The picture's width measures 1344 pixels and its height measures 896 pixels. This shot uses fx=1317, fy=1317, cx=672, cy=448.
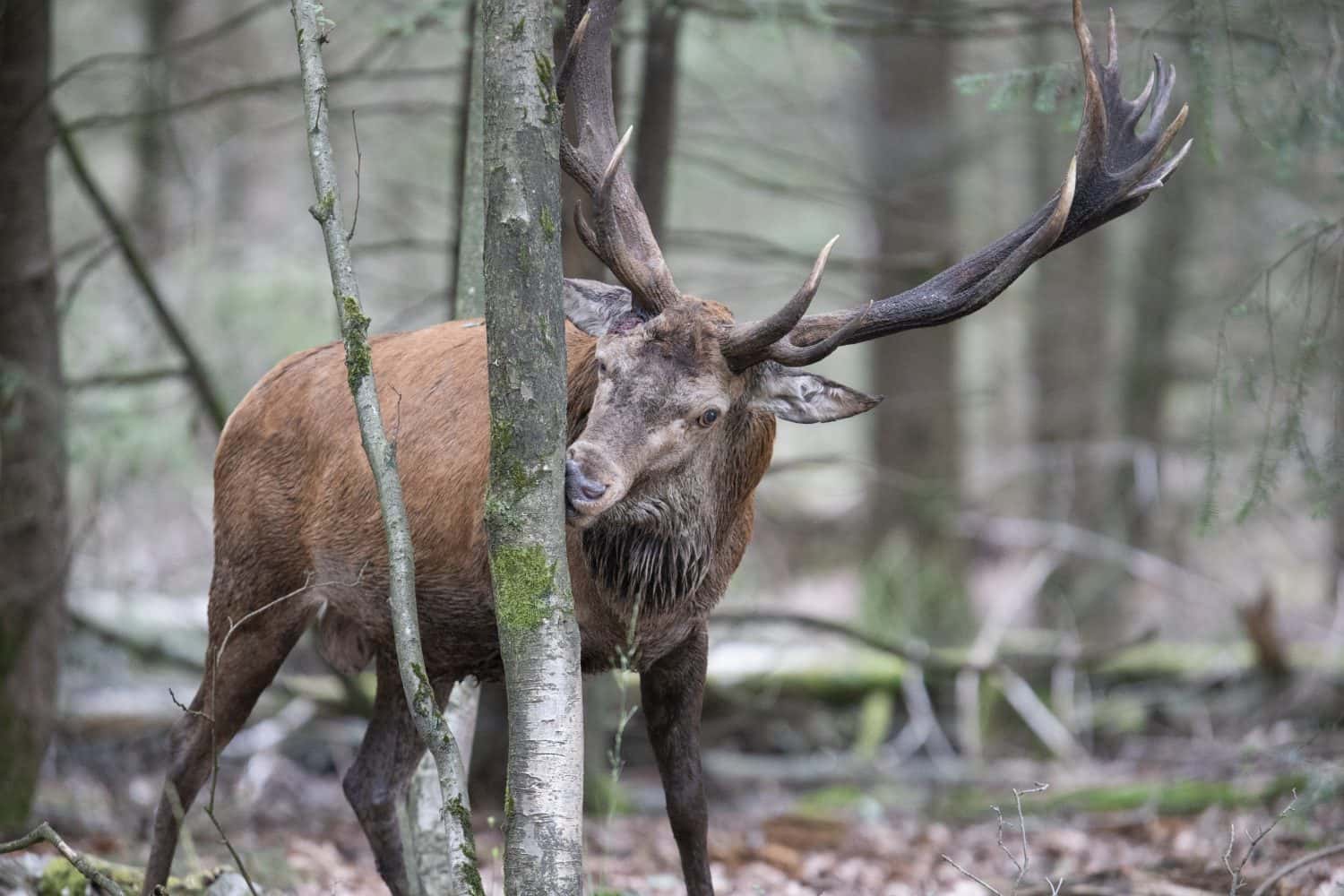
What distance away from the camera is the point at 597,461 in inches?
156

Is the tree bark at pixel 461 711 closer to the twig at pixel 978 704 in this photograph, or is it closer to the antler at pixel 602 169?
the antler at pixel 602 169

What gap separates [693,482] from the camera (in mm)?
4484

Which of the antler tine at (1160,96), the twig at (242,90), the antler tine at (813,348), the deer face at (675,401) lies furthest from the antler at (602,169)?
the twig at (242,90)

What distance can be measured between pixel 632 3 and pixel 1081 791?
5.32 metres

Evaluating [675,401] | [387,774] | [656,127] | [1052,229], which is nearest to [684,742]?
[387,774]

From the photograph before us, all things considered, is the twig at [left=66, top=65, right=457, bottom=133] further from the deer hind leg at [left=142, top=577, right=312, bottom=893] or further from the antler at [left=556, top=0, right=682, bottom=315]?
the deer hind leg at [left=142, top=577, right=312, bottom=893]

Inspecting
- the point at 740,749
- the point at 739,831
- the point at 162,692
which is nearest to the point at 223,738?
the point at 739,831

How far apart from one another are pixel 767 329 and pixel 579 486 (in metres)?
0.82

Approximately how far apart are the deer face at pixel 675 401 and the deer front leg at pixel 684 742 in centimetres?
77

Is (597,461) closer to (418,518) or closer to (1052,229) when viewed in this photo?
(418,518)

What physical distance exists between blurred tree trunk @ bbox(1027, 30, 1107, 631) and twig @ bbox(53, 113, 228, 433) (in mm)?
8996

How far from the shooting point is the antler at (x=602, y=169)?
→ 172 inches

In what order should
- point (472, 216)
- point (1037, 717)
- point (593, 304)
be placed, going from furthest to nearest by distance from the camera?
point (1037, 717), point (472, 216), point (593, 304)

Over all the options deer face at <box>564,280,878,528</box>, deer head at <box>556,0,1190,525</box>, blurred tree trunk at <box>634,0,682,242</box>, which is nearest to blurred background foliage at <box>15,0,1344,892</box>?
blurred tree trunk at <box>634,0,682,242</box>
